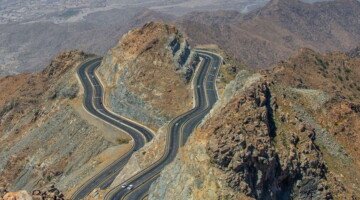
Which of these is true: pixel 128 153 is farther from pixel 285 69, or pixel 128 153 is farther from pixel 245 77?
pixel 285 69

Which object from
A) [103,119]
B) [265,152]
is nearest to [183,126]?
[103,119]

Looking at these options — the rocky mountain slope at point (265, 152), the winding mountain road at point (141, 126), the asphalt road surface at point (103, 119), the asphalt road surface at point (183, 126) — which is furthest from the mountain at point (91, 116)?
the rocky mountain slope at point (265, 152)

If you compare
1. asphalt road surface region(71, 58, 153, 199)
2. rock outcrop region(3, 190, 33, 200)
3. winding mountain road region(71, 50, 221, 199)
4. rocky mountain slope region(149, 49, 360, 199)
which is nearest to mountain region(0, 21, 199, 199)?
asphalt road surface region(71, 58, 153, 199)

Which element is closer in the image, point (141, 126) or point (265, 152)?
point (265, 152)

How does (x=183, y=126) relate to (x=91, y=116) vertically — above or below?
above

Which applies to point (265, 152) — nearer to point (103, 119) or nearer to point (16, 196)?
point (16, 196)

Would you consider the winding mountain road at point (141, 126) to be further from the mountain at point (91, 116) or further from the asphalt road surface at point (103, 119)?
the mountain at point (91, 116)

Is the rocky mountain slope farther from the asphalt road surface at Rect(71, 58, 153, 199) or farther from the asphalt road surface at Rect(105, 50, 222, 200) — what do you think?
the asphalt road surface at Rect(71, 58, 153, 199)
